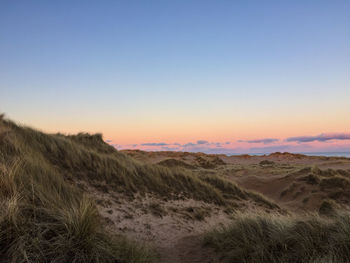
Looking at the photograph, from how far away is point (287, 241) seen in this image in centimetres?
438

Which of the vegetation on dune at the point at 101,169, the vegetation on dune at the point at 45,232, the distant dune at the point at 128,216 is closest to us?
the vegetation on dune at the point at 45,232

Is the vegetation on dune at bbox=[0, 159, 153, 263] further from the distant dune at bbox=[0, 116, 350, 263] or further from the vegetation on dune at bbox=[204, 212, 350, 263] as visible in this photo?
the vegetation on dune at bbox=[204, 212, 350, 263]

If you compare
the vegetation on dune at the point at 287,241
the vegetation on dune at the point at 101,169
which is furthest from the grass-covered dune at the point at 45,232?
the vegetation on dune at the point at 101,169

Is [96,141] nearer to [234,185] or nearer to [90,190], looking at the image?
[90,190]

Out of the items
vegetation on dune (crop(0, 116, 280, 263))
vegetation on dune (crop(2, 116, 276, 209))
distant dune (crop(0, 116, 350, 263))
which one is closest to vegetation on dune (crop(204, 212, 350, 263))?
distant dune (crop(0, 116, 350, 263))

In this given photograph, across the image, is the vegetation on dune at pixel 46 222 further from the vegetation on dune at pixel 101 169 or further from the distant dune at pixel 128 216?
the vegetation on dune at pixel 101 169

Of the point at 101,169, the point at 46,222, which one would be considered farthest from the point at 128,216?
the point at 46,222

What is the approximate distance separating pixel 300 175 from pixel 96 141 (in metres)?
14.8

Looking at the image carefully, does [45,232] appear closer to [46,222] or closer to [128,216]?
[46,222]

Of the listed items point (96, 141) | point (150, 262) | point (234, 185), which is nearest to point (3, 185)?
point (150, 262)

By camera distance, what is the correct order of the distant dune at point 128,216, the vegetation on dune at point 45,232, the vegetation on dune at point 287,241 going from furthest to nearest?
the vegetation on dune at point 287,241
the distant dune at point 128,216
the vegetation on dune at point 45,232

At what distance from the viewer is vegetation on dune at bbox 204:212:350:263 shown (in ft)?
12.7

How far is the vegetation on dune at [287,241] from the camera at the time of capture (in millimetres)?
3861

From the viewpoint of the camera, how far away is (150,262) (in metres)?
4.56
